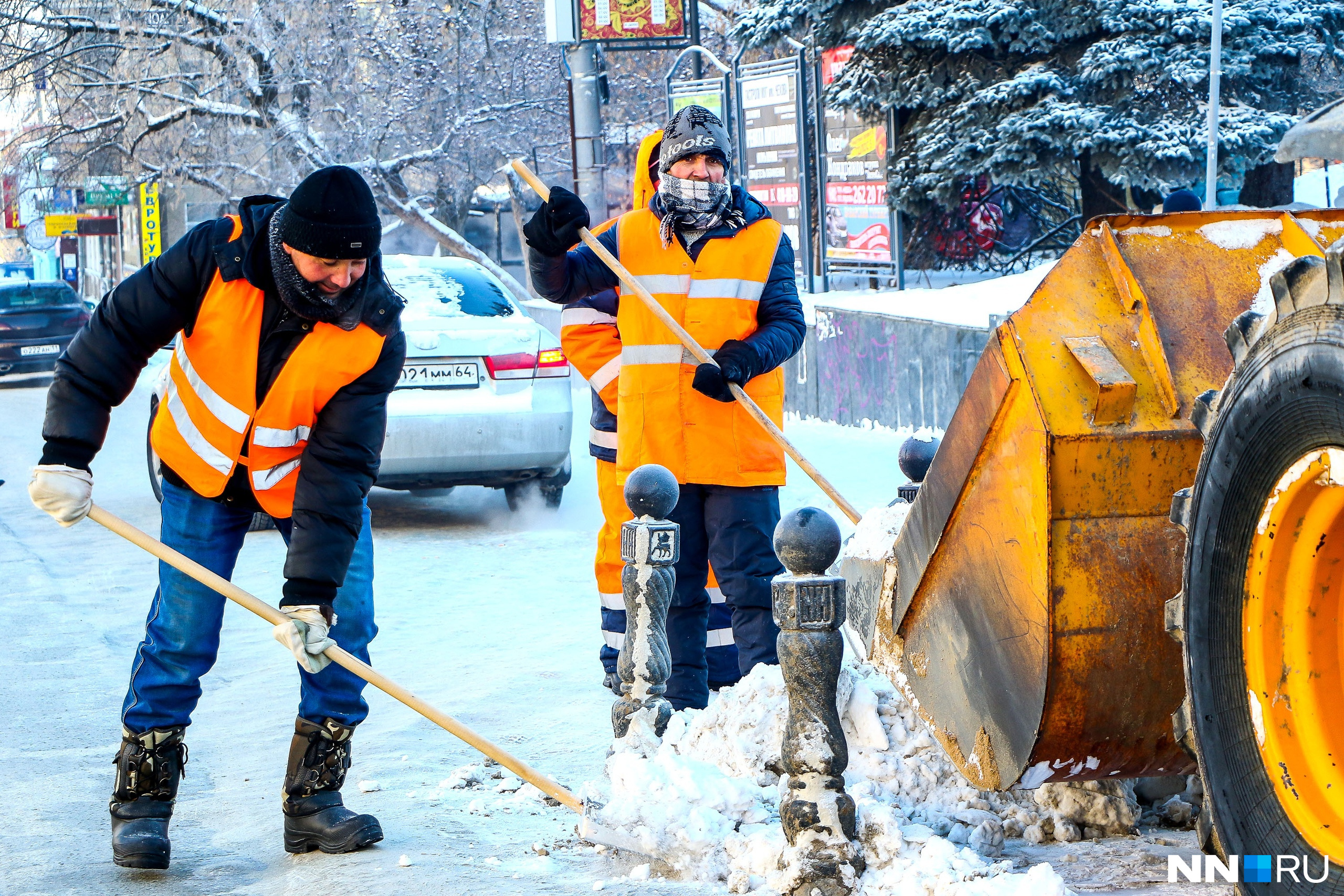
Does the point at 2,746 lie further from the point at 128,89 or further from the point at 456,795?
the point at 128,89

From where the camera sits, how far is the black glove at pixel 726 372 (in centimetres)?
434

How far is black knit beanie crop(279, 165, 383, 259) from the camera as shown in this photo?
3.29m

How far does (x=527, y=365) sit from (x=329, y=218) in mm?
5014

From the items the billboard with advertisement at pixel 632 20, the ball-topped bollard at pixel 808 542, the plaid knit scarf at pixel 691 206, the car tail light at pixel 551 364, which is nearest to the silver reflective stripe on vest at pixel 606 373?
the plaid knit scarf at pixel 691 206

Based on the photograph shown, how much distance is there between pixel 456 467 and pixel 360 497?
4581mm

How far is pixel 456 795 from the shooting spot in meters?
4.06

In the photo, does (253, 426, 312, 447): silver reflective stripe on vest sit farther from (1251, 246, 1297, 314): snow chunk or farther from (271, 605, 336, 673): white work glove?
(1251, 246, 1297, 314): snow chunk

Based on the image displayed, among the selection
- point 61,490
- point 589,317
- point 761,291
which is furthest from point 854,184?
point 61,490

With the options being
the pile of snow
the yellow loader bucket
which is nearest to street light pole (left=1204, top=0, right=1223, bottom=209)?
the pile of snow

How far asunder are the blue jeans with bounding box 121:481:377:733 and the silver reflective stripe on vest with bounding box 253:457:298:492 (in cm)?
15

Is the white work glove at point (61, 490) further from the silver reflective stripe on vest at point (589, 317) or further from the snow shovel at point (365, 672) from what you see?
the silver reflective stripe on vest at point (589, 317)

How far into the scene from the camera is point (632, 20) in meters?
14.4

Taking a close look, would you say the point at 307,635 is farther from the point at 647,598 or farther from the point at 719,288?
the point at 719,288

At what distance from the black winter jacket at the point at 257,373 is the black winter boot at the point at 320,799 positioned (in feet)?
1.36
